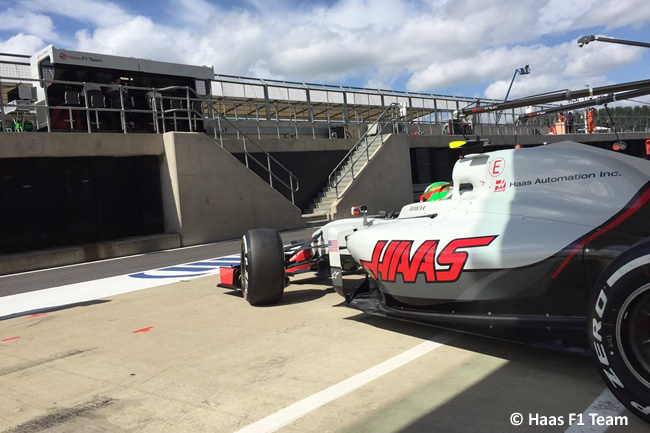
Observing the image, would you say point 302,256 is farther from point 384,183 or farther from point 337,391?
point 384,183

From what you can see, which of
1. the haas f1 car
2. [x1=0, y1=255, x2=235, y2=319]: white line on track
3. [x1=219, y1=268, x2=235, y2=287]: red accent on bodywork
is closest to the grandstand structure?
[x1=0, y1=255, x2=235, y2=319]: white line on track

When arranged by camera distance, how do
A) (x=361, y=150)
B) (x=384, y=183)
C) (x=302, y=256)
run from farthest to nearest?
(x=361, y=150) < (x=384, y=183) < (x=302, y=256)

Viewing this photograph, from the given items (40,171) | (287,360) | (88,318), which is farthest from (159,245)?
(287,360)

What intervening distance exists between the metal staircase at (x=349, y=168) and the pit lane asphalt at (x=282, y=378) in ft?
44.7

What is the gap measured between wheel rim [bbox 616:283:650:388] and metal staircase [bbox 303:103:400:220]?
16.2 meters

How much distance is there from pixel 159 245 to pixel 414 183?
13.8 m

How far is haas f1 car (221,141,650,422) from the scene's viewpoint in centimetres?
284

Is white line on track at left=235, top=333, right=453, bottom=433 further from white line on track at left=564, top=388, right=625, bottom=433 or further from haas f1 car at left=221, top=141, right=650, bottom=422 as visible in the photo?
white line on track at left=564, top=388, right=625, bottom=433

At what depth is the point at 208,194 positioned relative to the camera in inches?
602

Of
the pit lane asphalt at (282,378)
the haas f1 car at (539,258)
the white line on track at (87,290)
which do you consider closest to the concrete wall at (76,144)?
the white line on track at (87,290)

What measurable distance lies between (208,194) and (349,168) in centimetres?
697

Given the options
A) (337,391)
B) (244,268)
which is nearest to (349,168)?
(244,268)

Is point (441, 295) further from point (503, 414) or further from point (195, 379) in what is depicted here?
point (195, 379)

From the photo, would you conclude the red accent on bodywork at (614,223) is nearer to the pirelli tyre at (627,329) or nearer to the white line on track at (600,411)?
the pirelli tyre at (627,329)
